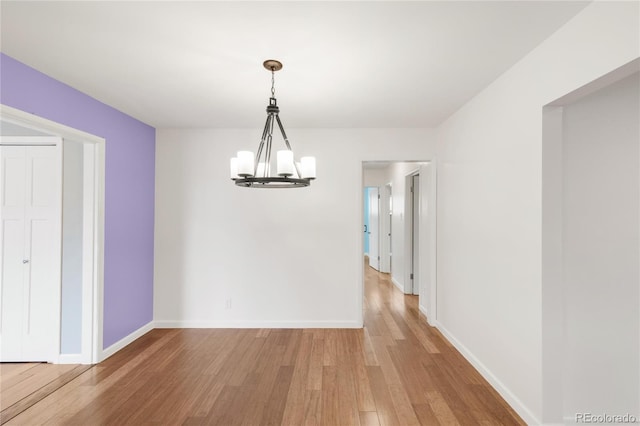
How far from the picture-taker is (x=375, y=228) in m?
7.81

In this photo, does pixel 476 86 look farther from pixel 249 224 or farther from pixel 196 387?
pixel 196 387

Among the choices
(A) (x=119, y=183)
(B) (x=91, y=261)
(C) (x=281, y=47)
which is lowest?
(B) (x=91, y=261)

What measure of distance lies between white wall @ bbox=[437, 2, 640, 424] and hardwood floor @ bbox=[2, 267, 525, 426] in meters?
0.35

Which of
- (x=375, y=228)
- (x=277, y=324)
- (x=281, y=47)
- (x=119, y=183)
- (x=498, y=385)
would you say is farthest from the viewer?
(x=375, y=228)

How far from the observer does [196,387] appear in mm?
2521

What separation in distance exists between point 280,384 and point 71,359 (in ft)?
6.87

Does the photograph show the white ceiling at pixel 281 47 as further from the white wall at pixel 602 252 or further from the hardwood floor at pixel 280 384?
the hardwood floor at pixel 280 384

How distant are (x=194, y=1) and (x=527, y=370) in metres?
3.07

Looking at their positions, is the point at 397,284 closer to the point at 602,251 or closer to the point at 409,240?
the point at 409,240

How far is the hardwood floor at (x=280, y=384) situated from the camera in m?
2.15

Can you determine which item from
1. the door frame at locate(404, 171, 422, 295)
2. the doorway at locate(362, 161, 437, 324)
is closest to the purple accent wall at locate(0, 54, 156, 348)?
the doorway at locate(362, 161, 437, 324)

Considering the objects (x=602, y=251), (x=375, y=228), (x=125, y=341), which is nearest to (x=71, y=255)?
(x=125, y=341)

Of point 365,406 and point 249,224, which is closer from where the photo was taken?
point 365,406

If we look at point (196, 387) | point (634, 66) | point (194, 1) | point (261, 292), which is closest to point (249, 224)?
point (261, 292)
